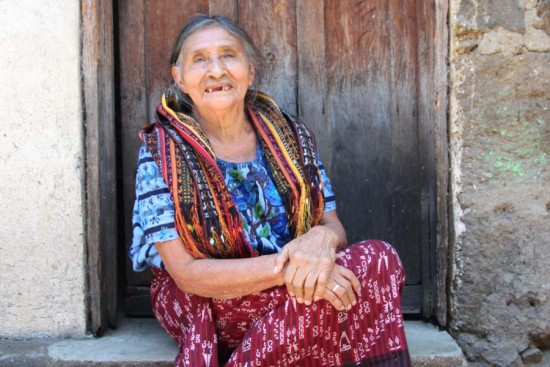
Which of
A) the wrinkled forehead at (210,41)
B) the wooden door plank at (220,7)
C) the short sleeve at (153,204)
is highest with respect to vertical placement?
the wooden door plank at (220,7)

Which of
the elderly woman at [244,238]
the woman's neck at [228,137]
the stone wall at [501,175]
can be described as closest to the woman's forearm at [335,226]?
the elderly woman at [244,238]

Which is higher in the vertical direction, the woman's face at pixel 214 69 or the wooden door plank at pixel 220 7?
the wooden door plank at pixel 220 7

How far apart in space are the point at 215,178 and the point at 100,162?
573 millimetres

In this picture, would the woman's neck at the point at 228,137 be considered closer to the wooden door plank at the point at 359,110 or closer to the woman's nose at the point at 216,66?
the woman's nose at the point at 216,66

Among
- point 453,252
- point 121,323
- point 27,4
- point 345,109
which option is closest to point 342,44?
point 345,109

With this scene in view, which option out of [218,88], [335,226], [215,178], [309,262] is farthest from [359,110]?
[309,262]

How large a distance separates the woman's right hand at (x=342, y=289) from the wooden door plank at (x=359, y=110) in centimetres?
87

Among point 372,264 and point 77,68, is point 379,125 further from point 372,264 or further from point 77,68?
point 77,68

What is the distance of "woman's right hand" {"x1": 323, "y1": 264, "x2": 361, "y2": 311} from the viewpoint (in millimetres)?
2479

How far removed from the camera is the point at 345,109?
11.0ft

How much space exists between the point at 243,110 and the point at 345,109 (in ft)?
1.75

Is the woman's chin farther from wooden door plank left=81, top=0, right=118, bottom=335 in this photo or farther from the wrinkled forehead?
wooden door plank left=81, top=0, right=118, bottom=335

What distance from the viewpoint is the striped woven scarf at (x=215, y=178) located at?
8.75 ft

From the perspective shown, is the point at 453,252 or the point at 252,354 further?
the point at 453,252
